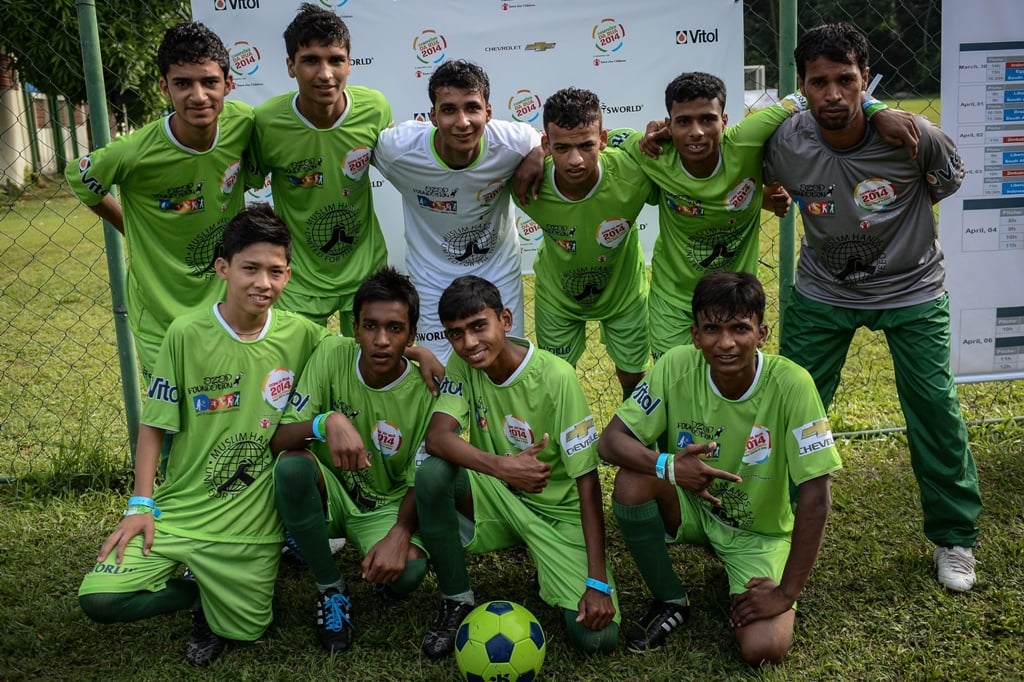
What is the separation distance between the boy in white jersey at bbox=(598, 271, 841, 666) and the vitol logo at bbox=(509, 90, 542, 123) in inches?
67.9

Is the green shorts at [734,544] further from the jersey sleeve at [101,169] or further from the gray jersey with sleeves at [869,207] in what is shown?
the jersey sleeve at [101,169]

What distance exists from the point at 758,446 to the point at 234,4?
3.03m

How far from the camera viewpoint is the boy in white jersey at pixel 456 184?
3.53 m

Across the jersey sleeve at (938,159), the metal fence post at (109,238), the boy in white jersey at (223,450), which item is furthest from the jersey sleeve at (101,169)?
the jersey sleeve at (938,159)

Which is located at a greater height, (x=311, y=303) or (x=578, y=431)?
(x=311, y=303)

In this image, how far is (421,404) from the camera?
3.31 metres

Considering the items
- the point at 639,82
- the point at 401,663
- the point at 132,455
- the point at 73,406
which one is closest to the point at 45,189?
the point at 73,406

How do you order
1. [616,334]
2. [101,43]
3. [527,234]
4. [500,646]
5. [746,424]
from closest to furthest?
1. [500,646]
2. [746,424]
3. [616,334]
4. [527,234]
5. [101,43]

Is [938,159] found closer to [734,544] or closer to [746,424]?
[746,424]

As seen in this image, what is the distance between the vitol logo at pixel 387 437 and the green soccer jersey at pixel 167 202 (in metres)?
0.90

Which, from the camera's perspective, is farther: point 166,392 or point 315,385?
point 315,385

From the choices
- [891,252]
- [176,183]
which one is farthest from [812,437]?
[176,183]

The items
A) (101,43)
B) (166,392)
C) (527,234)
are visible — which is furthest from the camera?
(101,43)

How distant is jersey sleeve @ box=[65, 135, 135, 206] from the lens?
3477 mm
